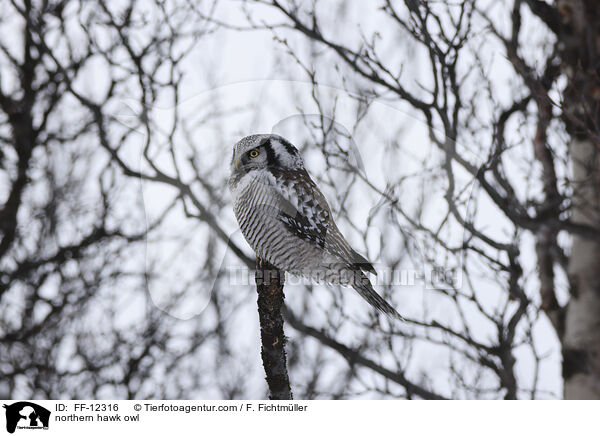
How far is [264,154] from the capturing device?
108 inches

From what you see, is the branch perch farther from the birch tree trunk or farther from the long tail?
the birch tree trunk

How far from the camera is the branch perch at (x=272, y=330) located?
8.47 ft

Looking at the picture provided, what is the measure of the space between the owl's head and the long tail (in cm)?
62

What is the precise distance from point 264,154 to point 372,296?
84cm

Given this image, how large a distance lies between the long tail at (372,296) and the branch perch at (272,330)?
446 mm

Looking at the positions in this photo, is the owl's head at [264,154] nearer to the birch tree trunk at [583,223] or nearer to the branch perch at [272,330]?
the branch perch at [272,330]

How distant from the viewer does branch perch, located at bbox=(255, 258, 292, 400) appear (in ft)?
8.47
